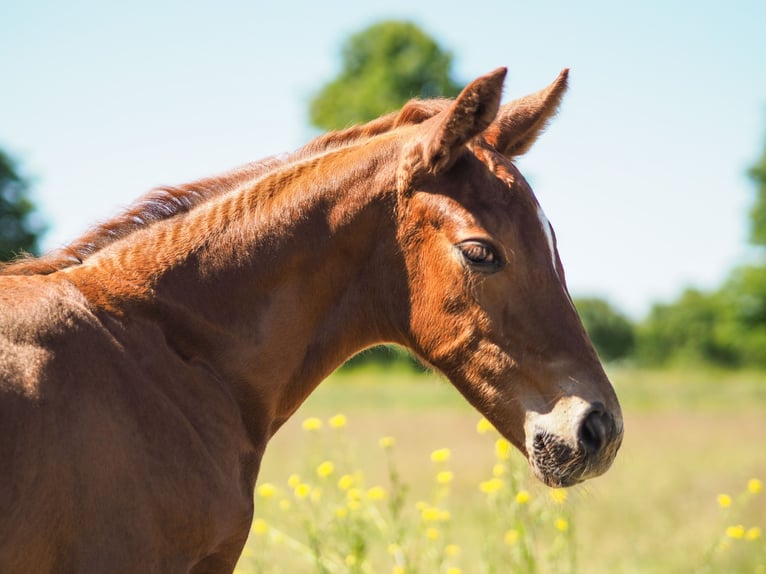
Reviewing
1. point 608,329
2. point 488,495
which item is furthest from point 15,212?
point 608,329

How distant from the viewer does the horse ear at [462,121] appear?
8.86ft

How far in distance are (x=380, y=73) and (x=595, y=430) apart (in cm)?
4601

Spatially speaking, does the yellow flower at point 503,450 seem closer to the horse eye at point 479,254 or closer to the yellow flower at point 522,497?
the yellow flower at point 522,497

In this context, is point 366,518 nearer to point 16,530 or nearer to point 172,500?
point 172,500

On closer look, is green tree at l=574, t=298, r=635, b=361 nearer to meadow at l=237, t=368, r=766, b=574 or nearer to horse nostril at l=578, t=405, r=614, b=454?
meadow at l=237, t=368, r=766, b=574

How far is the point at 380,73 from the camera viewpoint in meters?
46.9

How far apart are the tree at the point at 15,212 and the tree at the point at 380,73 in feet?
70.5

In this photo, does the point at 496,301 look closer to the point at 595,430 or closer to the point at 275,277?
the point at 595,430

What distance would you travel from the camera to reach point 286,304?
287 centimetres

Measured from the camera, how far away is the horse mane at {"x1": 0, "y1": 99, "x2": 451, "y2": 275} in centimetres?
287

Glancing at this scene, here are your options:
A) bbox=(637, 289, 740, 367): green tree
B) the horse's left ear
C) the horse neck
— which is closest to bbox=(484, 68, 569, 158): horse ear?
the horse's left ear

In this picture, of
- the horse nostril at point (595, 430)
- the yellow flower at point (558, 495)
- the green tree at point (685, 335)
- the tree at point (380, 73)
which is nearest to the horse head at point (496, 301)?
the horse nostril at point (595, 430)

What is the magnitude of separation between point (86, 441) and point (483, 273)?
53.6 inches

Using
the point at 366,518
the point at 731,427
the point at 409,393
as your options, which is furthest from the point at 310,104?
the point at 366,518
